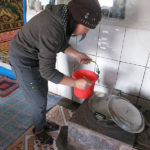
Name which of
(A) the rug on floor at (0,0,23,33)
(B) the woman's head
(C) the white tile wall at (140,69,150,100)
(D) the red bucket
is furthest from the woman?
(A) the rug on floor at (0,0,23,33)

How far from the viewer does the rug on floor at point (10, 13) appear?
6.04ft

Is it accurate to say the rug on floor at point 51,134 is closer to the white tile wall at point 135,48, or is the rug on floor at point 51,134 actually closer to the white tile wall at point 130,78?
the white tile wall at point 130,78

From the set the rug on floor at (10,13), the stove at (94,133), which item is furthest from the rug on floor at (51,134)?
the rug on floor at (10,13)

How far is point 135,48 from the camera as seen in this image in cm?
117

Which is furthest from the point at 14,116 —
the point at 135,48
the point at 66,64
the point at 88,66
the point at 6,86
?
the point at 135,48

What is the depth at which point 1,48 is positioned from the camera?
2195 mm

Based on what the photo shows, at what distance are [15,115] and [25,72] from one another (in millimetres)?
663

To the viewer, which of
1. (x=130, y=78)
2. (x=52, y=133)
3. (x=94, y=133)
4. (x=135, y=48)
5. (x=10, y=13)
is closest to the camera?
(x=94, y=133)

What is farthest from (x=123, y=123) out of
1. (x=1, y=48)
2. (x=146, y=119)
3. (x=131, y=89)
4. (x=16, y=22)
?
(x=1, y=48)

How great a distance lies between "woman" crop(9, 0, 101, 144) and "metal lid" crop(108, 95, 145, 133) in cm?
22

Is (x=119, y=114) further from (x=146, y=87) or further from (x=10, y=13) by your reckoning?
(x=10, y=13)

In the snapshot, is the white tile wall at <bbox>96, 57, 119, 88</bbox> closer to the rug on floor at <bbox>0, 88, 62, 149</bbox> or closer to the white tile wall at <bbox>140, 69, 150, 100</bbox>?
the white tile wall at <bbox>140, 69, 150, 100</bbox>

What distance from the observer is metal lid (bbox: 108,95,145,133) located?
0.91 m

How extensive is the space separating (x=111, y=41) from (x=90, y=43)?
19 centimetres
